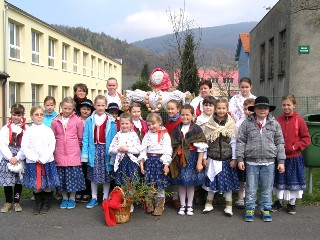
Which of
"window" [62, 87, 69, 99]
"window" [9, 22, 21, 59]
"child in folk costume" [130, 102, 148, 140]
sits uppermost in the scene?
"window" [9, 22, 21, 59]

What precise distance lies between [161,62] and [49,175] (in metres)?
8.25

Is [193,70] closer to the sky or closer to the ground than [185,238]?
closer to the sky

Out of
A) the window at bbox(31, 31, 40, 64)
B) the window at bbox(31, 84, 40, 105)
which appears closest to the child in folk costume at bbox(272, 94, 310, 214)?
the window at bbox(31, 84, 40, 105)

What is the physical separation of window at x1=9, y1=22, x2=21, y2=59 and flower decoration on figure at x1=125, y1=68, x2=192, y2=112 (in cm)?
1643

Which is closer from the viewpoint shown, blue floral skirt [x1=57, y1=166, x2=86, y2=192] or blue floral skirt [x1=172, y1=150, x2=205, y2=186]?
blue floral skirt [x1=172, y1=150, x2=205, y2=186]

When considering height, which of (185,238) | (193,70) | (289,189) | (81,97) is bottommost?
(185,238)

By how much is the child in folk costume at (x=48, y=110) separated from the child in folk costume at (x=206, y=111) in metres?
2.26

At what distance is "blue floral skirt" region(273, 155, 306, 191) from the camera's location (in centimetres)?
539

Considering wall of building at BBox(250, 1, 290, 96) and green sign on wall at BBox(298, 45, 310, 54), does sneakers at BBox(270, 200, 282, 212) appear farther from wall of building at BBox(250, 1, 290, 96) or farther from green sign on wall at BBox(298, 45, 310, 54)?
wall of building at BBox(250, 1, 290, 96)

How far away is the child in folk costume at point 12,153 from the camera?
553cm

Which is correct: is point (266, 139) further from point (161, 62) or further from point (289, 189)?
point (161, 62)

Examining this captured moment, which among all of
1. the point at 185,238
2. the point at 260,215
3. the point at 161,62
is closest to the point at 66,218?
the point at 185,238

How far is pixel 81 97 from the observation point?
6.27 m

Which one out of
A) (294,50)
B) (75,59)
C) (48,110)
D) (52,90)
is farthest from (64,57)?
(48,110)
